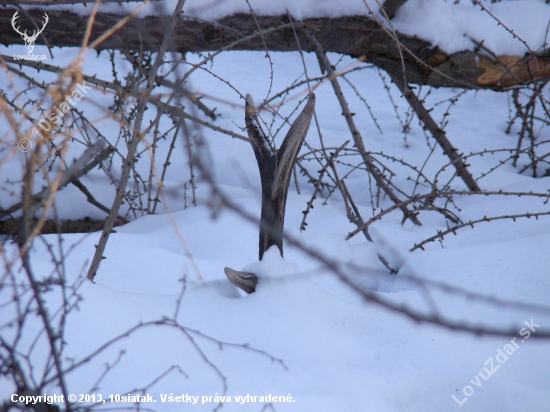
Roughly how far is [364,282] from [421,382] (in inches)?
27.0

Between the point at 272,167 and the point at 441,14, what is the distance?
1.86 metres

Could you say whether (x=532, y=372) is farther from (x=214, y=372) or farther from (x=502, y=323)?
(x=214, y=372)

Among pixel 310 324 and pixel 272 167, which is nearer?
pixel 310 324

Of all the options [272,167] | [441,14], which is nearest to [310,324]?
[272,167]

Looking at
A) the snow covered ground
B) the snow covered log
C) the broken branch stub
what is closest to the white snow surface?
the snow covered log

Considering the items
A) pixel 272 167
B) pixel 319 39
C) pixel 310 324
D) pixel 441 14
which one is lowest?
pixel 310 324

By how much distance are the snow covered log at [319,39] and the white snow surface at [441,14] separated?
36 millimetres

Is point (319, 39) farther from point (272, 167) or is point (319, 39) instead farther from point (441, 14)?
point (272, 167)

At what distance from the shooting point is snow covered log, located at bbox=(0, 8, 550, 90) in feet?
8.27

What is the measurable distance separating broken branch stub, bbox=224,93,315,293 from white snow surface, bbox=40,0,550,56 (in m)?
1.16

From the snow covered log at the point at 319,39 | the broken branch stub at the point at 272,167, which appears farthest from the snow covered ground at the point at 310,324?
the snow covered log at the point at 319,39

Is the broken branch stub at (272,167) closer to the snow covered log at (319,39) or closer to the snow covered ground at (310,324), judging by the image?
the snow covered ground at (310,324)

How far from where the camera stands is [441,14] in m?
2.82

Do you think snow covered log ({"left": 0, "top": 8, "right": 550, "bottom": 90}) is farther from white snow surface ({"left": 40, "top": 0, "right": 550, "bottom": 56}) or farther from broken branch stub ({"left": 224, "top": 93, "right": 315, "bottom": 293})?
broken branch stub ({"left": 224, "top": 93, "right": 315, "bottom": 293})
